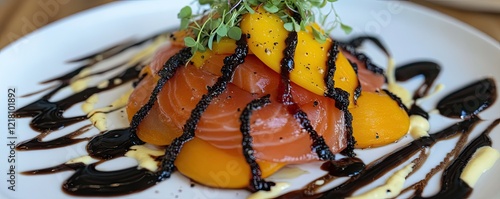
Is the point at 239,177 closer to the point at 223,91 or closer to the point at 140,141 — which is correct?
the point at 223,91

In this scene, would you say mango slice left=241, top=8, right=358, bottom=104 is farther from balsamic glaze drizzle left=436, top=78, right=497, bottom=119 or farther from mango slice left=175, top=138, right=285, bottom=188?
balsamic glaze drizzle left=436, top=78, right=497, bottom=119

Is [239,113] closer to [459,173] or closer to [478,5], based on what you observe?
[459,173]

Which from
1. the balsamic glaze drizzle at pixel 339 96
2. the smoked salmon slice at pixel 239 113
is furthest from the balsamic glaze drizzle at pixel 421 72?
the smoked salmon slice at pixel 239 113

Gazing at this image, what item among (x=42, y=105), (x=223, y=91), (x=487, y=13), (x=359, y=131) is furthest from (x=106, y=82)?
(x=487, y=13)

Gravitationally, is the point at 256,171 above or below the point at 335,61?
below

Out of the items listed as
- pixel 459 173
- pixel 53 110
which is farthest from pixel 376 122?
pixel 53 110

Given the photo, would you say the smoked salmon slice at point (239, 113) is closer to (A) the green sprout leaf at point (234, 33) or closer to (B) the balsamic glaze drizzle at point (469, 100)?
(A) the green sprout leaf at point (234, 33)
